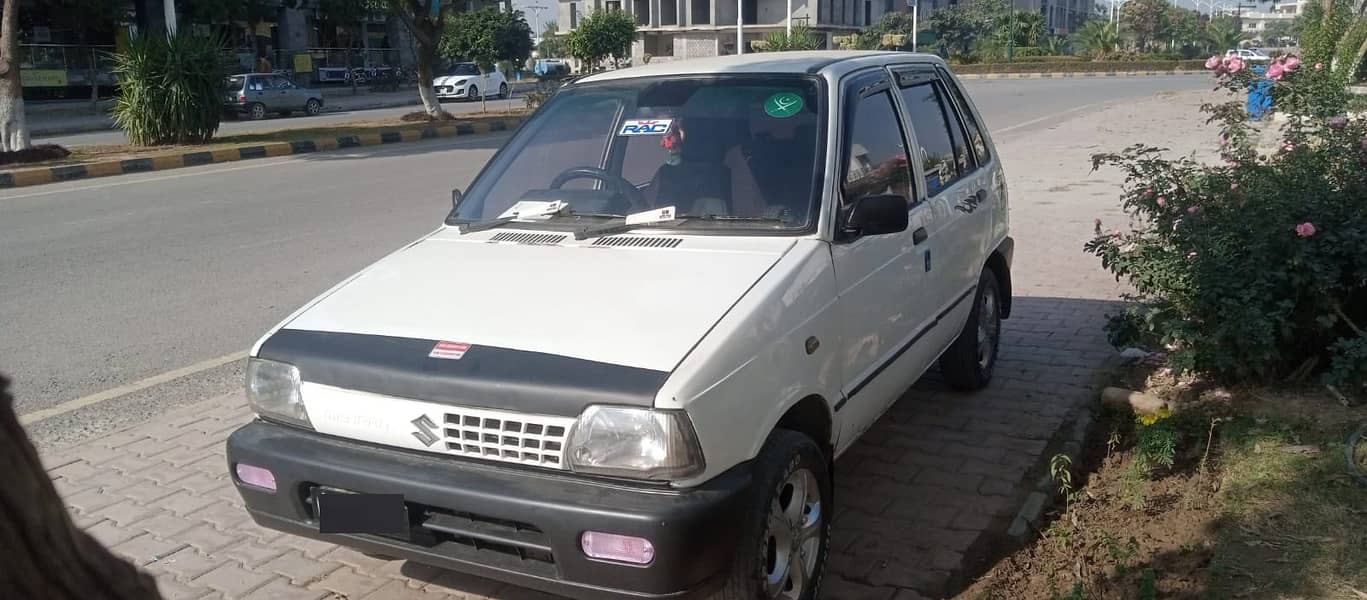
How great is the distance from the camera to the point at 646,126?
4.40 metres

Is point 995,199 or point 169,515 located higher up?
point 995,199

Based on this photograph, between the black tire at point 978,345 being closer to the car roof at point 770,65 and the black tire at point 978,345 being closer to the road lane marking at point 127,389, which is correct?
the car roof at point 770,65

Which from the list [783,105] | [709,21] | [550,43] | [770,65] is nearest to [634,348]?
[783,105]

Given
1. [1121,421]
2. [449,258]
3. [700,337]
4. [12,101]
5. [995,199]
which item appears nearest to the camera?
[700,337]

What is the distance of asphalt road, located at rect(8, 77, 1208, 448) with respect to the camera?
19.2 ft

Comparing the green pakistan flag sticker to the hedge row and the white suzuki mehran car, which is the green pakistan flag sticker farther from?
the hedge row

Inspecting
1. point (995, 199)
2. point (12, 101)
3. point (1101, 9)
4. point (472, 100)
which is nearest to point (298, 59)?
point (472, 100)

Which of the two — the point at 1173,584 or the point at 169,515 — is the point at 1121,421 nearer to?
the point at 1173,584

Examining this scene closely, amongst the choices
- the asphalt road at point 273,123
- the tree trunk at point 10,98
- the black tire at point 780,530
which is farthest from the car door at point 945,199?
the asphalt road at point 273,123

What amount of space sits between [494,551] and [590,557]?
32cm

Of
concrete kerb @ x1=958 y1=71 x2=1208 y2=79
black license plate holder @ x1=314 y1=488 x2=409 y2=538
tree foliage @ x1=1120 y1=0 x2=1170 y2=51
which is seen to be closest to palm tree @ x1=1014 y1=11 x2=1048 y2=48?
tree foliage @ x1=1120 y1=0 x2=1170 y2=51

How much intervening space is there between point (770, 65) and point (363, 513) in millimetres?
2461

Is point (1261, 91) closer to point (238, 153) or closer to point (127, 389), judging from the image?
point (127, 389)

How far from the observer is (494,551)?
116 inches
